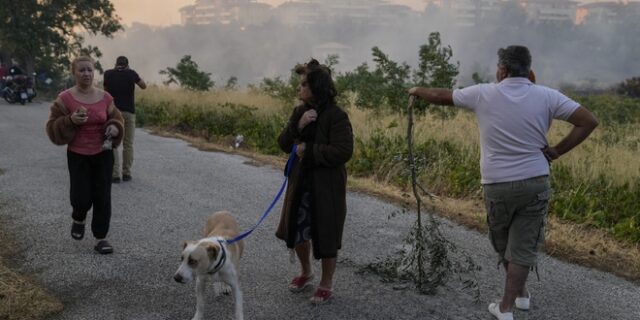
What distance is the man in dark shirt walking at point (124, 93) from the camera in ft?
27.3

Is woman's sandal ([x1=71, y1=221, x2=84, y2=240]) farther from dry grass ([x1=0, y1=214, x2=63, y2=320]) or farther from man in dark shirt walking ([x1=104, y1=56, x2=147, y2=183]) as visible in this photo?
man in dark shirt walking ([x1=104, y1=56, x2=147, y2=183])

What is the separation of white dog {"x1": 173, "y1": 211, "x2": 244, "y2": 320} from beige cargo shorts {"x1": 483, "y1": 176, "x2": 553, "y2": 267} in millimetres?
1858

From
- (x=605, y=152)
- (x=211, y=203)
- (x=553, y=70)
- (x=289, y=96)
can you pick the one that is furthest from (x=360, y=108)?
(x=553, y=70)

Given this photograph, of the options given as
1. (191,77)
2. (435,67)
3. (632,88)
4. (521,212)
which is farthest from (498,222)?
(632,88)

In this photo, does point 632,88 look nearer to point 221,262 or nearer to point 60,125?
point 60,125

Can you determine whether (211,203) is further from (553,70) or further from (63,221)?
(553,70)

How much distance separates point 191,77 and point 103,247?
1781 cm

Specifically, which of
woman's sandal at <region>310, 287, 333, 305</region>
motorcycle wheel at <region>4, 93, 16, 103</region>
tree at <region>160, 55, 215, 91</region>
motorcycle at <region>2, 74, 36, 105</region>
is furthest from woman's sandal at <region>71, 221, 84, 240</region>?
motorcycle wheel at <region>4, 93, 16, 103</region>

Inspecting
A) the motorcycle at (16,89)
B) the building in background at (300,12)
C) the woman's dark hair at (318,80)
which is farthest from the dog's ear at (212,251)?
the building in background at (300,12)

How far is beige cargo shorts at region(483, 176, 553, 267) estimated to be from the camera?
3.67m

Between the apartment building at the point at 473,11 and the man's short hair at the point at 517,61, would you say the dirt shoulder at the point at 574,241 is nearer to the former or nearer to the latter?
the man's short hair at the point at 517,61

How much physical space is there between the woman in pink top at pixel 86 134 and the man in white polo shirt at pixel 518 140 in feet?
9.29

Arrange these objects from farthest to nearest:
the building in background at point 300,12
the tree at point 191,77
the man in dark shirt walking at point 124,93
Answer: the building in background at point 300,12, the tree at point 191,77, the man in dark shirt walking at point 124,93

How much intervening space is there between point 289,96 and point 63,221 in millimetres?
10554
